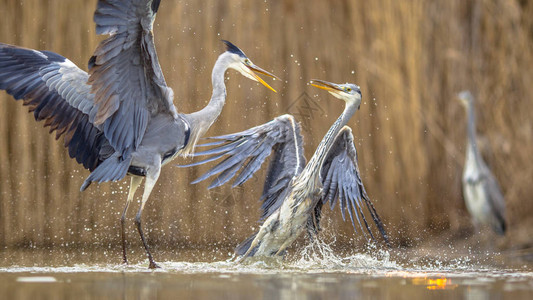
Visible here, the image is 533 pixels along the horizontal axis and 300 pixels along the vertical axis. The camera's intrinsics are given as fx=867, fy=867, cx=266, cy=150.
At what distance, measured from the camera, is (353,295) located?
4051mm

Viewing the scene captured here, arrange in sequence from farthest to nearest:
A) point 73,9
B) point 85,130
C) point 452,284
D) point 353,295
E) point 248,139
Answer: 1. point 73,9
2. point 248,139
3. point 85,130
4. point 452,284
5. point 353,295

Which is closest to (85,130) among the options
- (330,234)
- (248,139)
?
(248,139)

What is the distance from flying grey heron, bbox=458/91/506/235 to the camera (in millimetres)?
6703

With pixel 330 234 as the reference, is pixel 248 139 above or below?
above

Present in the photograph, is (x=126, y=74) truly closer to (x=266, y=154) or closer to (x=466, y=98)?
(x=266, y=154)

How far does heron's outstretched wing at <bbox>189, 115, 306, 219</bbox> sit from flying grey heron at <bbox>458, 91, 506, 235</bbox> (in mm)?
1487

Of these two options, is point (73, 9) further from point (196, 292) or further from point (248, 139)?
point (196, 292)

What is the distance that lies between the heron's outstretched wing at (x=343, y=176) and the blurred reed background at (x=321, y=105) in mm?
1062

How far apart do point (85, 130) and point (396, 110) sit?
2774mm

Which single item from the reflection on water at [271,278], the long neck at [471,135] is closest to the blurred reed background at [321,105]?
the long neck at [471,135]

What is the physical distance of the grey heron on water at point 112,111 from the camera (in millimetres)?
5324

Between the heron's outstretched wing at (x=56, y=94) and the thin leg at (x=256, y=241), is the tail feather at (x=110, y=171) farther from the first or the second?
the thin leg at (x=256, y=241)

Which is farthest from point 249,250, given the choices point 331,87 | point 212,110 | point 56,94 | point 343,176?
point 56,94

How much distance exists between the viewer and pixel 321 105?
7426mm
